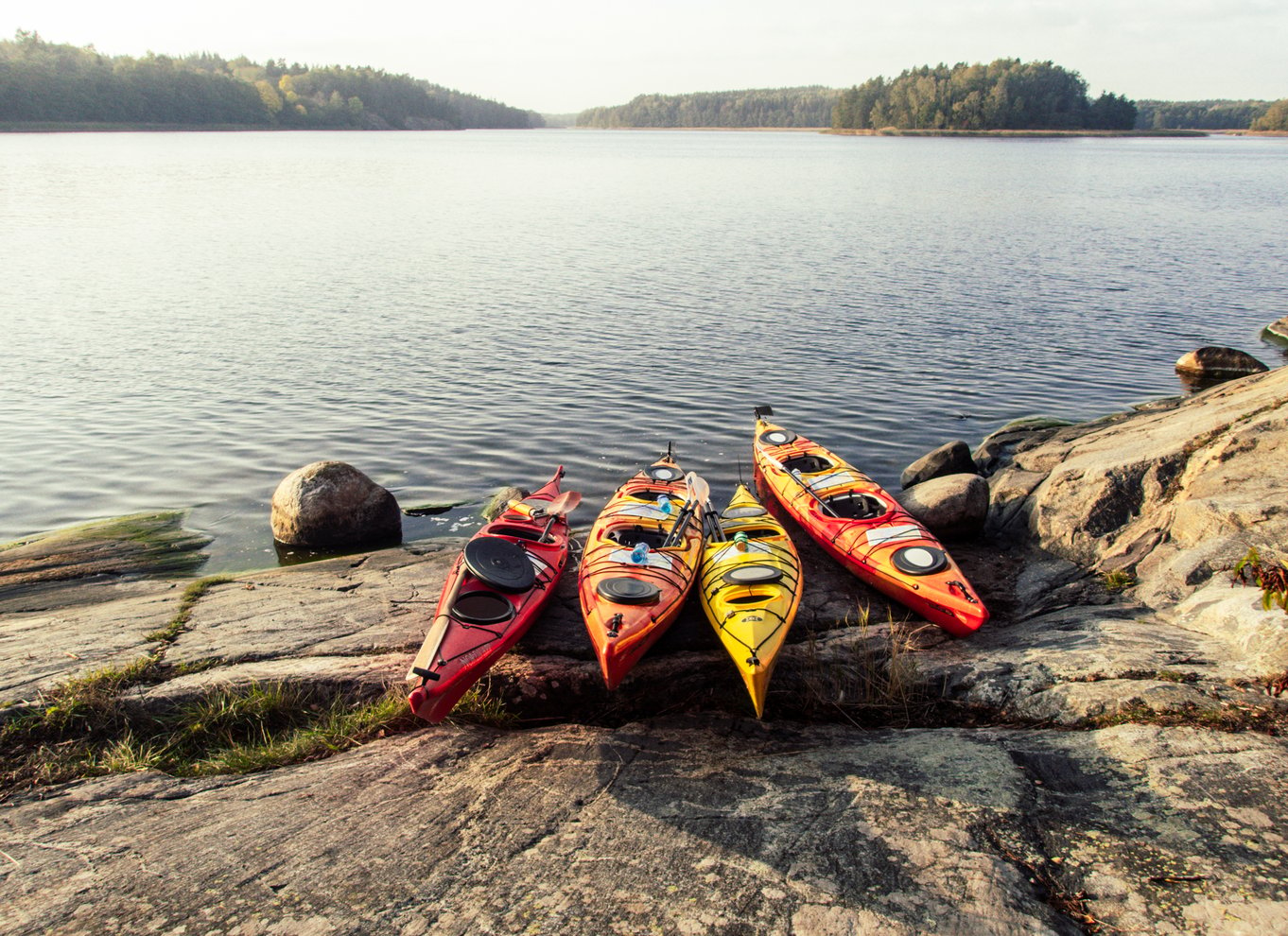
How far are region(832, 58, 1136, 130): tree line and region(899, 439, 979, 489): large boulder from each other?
4658 inches

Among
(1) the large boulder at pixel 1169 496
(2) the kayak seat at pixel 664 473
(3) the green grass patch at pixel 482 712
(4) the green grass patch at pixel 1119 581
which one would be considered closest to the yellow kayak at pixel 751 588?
(2) the kayak seat at pixel 664 473

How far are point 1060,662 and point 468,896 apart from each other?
4.36 meters

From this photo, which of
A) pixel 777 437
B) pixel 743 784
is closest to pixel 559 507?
pixel 777 437

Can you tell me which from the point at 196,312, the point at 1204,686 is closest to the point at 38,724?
the point at 1204,686

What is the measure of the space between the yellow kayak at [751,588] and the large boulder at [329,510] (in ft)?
13.6

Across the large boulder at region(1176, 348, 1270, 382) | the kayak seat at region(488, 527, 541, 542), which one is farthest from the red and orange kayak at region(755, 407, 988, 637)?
the large boulder at region(1176, 348, 1270, 382)

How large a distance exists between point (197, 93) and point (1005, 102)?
335 ft

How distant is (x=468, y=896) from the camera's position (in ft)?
12.9

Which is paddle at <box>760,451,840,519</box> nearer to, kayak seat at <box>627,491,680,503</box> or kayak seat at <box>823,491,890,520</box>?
kayak seat at <box>823,491,890,520</box>

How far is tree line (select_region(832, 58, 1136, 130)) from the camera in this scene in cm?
11288

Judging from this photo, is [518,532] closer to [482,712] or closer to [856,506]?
[482,712]

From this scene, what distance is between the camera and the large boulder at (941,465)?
1126 cm

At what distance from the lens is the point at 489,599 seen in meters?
6.85

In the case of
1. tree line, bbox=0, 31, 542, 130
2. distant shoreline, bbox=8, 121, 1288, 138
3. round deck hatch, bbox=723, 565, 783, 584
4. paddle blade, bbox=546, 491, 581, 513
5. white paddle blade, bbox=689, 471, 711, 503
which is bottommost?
paddle blade, bbox=546, 491, 581, 513
